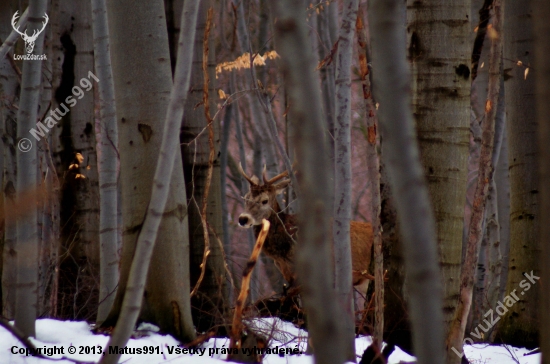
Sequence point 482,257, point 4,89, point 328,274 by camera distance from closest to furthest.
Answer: point 328,274
point 4,89
point 482,257

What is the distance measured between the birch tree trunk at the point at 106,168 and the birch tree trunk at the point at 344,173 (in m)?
2.19

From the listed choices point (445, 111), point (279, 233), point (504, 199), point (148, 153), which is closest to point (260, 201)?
point (279, 233)

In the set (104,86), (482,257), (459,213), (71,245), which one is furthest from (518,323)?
(71,245)

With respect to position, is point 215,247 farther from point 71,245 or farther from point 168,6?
point 71,245

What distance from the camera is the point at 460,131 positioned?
4668mm

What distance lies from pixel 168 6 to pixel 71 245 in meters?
3.63

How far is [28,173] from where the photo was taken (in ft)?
12.8

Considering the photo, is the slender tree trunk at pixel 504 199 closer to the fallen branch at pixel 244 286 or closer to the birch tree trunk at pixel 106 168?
the birch tree trunk at pixel 106 168

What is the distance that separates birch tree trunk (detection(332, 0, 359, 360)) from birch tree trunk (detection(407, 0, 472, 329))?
0.82m

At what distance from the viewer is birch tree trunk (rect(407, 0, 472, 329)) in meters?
4.60

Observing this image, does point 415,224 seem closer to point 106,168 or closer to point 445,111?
point 445,111

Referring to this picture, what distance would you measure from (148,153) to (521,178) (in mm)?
3927

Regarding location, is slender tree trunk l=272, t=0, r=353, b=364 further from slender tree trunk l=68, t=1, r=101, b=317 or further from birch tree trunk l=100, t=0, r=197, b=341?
slender tree trunk l=68, t=1, r=101, b=317

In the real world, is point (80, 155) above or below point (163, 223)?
above
